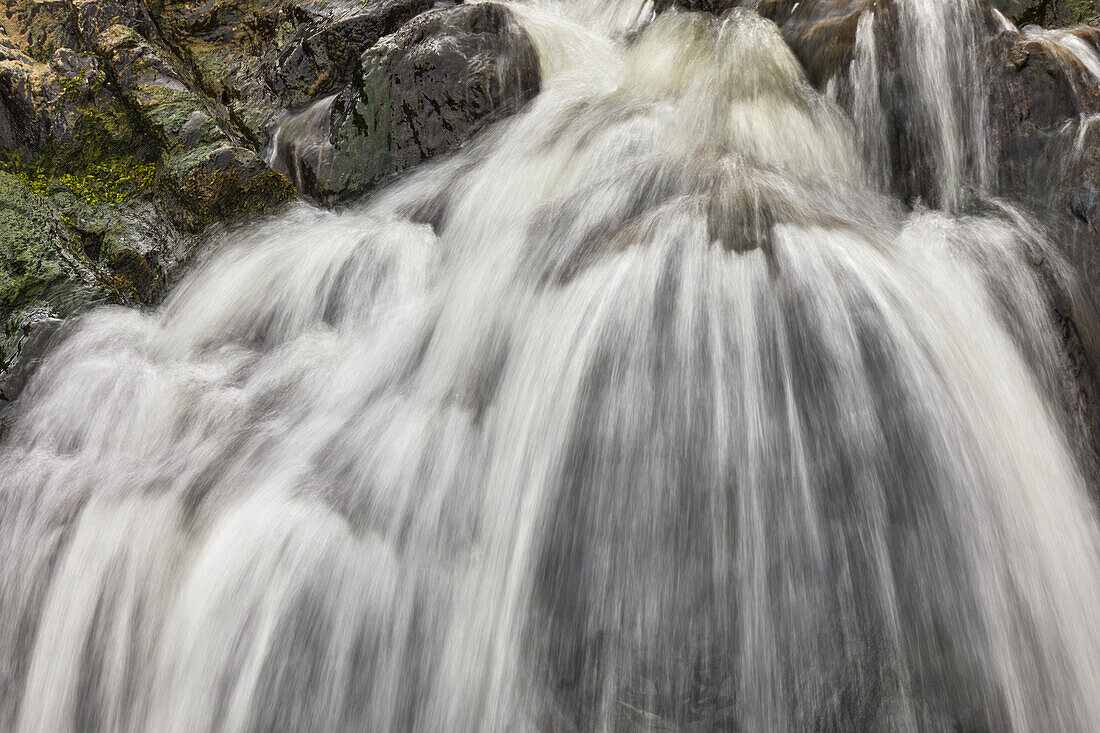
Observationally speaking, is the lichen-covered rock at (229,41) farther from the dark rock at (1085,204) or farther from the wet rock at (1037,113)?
the dark rock at (1085,204)

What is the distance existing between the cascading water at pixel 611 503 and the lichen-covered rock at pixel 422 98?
163 centimetres

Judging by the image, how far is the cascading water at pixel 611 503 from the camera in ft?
8.11

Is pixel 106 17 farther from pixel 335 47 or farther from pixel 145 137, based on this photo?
pixel 335 47

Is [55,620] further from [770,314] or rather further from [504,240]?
[770,314]

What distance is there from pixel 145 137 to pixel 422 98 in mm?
2043

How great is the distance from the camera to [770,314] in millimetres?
2994

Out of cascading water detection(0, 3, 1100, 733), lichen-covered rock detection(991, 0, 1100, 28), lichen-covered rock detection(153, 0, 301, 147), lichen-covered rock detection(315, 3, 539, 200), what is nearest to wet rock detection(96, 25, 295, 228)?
lichen-covered rock detection(315, 3, 539, 200)

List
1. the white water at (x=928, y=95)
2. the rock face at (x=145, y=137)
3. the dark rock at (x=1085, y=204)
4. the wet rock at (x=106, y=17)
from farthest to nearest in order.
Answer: the wet rock at (x=106, y=17)
the rock face at (x=145, y=137)
the white water at (x=928, y=95)
the dark rock at (x=1085, y=204)

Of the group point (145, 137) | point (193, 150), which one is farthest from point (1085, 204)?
point (145, 137)

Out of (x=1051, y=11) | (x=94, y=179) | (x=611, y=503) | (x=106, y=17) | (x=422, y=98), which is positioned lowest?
(x=611, y=503)

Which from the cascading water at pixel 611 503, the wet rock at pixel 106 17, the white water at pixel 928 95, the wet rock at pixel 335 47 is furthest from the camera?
the wet rock at pixel 335 47

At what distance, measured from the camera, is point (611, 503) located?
2730mm

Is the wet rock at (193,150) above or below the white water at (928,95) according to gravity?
below

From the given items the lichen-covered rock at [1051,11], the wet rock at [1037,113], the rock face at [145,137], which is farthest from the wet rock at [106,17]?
the lichen-covered rock at [1051,11]
